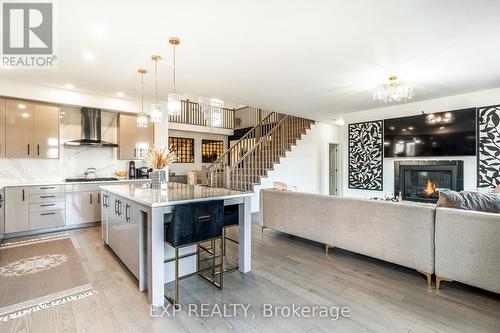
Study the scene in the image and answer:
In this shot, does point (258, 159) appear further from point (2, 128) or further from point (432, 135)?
point (2, 128)

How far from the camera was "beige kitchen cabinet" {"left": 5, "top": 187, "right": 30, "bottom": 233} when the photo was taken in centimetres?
409

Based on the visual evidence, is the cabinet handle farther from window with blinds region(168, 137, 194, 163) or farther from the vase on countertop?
window with blinds region(168, 137, 194, 163)

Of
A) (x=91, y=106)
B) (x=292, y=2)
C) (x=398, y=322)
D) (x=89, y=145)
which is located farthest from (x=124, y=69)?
(x=398, y=322)

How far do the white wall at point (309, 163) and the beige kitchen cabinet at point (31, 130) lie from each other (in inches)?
187

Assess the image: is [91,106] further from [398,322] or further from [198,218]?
[398,322]

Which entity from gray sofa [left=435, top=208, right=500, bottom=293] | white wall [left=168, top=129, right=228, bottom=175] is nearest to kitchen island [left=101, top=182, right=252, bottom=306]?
gray sofa [left=435, top=208, right=500, bottom=293]

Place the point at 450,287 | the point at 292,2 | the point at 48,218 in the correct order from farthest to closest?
the point at 48,218
the point at 450,287
the point at 292,2

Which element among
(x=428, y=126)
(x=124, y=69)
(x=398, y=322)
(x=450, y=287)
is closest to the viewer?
(x=398, y=322)

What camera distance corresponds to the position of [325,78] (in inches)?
160

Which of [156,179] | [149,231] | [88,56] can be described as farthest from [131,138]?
[149,231]

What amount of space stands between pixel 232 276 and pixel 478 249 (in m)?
2.43

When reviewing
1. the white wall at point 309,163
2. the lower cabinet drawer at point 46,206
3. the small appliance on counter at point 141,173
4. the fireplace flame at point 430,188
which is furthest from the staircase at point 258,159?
the lower cabinet drawer at point 46,206

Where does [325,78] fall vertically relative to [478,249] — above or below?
above

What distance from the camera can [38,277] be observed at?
275cm
